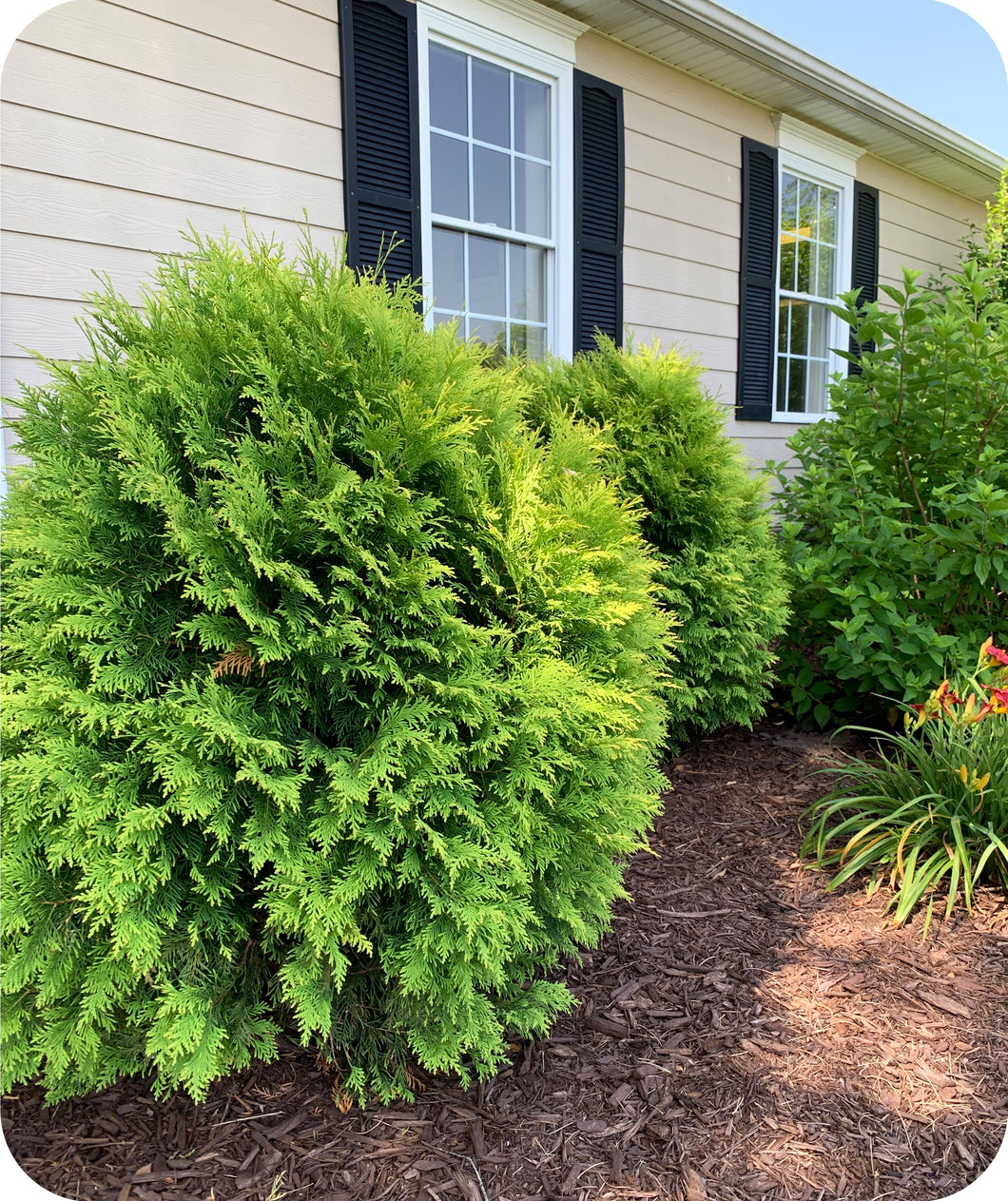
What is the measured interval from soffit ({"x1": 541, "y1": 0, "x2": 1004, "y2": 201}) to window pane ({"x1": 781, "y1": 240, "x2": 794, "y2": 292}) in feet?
3.02

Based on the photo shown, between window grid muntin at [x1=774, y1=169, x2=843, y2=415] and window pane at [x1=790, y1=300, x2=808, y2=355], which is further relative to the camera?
window pane at [x1=790, y1=300, x2=808, y2=355]

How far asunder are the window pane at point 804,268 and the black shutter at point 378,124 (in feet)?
14.5

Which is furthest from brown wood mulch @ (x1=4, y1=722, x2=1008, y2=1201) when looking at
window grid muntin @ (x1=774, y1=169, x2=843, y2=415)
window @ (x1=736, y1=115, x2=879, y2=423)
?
window grid muntin @ (x1=774, y1=169, x2=843, y2=415)

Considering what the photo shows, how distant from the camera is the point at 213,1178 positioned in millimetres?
1679

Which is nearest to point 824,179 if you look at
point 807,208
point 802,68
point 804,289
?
point 807,208

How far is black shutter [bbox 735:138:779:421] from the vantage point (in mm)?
6434

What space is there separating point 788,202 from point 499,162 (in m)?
3.47

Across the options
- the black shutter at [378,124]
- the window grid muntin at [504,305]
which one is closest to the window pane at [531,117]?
the window grid muntin at [504,305]

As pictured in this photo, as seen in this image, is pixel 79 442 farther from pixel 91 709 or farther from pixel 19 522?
pixel 91 709

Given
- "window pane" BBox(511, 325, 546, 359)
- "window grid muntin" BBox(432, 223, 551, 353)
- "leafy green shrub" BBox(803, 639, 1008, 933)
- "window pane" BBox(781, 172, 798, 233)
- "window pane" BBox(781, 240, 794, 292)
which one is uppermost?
"window pane" BBox(781, 172, 798, 233)

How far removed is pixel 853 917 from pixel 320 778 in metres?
2.00

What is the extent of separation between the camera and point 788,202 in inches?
279

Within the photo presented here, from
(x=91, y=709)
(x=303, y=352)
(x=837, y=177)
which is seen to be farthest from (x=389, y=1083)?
(x=837, y=177)

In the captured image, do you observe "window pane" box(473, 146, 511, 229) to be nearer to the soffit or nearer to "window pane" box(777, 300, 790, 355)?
the soffit
